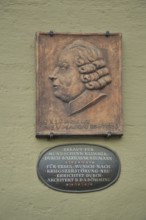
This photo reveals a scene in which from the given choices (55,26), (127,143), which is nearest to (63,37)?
(55,26)

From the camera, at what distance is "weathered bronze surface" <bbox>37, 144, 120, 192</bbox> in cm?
684

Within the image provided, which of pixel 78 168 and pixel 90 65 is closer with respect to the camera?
pixel 78 168

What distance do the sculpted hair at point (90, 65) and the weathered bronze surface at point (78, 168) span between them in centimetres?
58

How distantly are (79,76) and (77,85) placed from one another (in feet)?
0.28

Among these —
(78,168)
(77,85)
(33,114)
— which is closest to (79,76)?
(77,85)

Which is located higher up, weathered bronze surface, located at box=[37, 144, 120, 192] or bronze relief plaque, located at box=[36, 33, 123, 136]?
bronze relief plaque, located at box=[36, 33, 123, 136]

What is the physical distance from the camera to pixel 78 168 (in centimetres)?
688

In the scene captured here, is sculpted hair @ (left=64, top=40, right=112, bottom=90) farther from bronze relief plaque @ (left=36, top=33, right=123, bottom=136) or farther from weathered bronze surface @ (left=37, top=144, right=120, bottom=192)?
weathered bronze surface @ (left=37, top=144, right=120, bottom=192)

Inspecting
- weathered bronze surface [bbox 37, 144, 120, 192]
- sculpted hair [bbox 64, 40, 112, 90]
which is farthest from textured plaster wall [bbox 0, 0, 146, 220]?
sculpted hair [bbox 64, 40, 112, 90]

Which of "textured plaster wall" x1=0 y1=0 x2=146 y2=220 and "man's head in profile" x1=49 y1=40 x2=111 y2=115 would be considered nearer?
"textured plaster wall" x1=0 y1=0 x2=146 y2=220

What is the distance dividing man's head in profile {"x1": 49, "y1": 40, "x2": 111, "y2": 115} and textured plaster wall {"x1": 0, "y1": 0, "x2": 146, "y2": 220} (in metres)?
0.21

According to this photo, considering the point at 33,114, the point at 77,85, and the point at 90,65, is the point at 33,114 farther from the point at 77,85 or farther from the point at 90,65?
the point at 90,65

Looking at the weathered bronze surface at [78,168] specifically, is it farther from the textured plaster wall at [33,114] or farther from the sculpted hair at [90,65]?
the sculpted hair at [90,65]

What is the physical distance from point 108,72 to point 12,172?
126 cm
